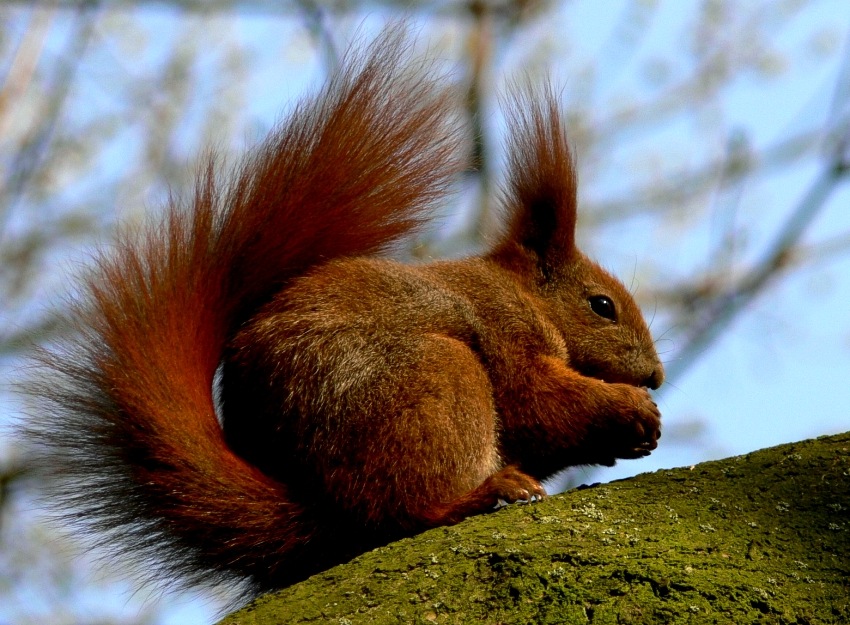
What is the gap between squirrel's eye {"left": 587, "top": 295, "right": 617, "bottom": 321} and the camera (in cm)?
371

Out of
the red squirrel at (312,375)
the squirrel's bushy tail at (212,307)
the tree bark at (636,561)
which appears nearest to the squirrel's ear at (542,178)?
the red squirrel at (312,375)

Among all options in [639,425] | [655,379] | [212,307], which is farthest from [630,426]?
[212,307]

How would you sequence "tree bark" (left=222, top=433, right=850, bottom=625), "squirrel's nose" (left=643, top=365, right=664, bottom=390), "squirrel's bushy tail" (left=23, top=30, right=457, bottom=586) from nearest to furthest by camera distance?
"tree bark" (left=222, top=433, right=850, bottom=625), "squirrel's bushy tail" (left=23, top=30, right=457, bottom=586), "squirrel's nose" (left=643, top=365, right=664, bottom=390)

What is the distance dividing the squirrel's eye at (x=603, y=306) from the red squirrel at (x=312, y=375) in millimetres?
468

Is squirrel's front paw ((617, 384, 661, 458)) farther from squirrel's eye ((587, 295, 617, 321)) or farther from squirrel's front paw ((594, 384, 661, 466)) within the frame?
squirrel's eye ((587, 295, 617, 321))

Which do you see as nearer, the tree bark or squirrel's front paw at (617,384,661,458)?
the tree bark

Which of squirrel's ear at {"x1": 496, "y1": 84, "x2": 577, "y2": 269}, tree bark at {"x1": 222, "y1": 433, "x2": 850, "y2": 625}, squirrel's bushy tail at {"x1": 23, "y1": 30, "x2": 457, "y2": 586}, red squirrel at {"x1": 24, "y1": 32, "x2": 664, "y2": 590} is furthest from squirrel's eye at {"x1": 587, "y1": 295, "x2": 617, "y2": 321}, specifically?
tree bark at {"x1": 222, "y1": 433, "x2": 850, "y2": 625}

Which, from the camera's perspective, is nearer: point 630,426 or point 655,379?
point 630,426

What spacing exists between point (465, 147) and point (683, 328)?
3.66m

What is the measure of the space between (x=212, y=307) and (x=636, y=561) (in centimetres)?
139

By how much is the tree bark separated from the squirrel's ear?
5.38ft

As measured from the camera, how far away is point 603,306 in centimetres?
371

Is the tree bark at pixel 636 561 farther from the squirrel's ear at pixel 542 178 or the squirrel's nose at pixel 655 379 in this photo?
the squirrel's ear at pixel 542 178

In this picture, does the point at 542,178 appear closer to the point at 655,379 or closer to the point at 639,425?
the point at 655,379
